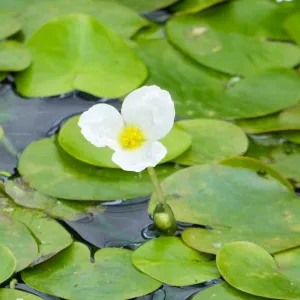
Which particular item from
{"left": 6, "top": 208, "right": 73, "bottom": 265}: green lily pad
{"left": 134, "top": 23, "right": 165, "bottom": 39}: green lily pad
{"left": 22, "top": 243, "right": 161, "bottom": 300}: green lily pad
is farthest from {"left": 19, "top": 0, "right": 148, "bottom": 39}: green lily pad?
{"left": 22, "top": 243, "right": 161, "bottom": 300}: green lily pad

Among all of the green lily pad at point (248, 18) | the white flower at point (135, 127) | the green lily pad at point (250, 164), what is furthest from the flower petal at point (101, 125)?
the green lily pad at point (248, 18)

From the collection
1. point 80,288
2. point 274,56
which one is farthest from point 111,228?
point 274,56

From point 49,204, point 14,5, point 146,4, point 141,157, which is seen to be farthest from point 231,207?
point 14,5

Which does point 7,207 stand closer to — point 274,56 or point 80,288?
point 80,288

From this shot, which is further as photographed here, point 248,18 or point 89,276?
point 248,18

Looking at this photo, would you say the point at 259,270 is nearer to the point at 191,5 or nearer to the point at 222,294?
the point at 222,294

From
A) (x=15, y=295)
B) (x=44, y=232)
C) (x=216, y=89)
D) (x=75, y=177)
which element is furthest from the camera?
→ (x=216, y=89)
